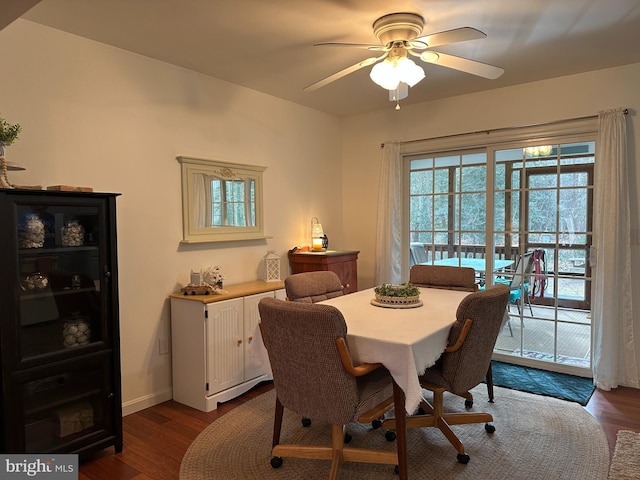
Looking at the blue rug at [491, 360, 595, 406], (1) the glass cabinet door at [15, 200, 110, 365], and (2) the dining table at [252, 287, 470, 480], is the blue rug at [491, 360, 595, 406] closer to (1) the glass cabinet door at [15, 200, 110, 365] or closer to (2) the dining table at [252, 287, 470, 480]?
(2) the dining table at [252, 287, 470, 480]

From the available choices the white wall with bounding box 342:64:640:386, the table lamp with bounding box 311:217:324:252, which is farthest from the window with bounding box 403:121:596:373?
the table lamp with bounding box 311:217:324:252

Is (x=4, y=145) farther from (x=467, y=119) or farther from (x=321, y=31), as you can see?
A: (x=467, y=119)

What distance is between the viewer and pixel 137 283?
3.11 meters

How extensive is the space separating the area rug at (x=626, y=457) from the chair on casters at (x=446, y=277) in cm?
89

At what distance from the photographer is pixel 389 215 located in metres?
4.62

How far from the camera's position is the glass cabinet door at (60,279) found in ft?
7.27

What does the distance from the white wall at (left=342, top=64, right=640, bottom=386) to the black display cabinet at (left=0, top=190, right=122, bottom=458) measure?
2.94 meters

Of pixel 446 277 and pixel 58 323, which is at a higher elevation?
pixel 446 277

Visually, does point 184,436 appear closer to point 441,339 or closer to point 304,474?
point 304,474

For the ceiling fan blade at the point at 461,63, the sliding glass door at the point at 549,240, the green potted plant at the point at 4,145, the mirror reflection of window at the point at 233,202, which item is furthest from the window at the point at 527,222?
the green potted plant at the point at 4,145

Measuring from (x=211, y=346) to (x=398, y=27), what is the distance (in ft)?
7.91

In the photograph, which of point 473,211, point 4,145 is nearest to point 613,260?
point 473,211

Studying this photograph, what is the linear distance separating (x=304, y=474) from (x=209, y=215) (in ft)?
6.87

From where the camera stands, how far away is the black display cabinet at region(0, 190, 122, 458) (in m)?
2.13
